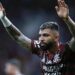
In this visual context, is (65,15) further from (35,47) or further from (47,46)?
(35,47)

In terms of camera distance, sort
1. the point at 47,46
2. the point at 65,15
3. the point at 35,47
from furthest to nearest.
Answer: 1. the point at 35,47
2. the point at 47,46
3. the point at 65,15

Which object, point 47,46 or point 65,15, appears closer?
point 65,15

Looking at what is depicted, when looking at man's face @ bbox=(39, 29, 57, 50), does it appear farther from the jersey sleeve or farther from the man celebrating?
the jersey sleeve

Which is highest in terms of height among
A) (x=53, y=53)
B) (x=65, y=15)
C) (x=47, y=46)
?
(x=65, y=15)

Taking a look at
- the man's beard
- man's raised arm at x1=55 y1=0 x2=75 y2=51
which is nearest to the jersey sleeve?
the man's beard

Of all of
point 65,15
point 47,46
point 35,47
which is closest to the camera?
point 65,15

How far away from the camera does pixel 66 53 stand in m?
3.84

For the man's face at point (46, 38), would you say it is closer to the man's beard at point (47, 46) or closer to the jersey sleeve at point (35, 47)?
the man's beard at point (47, 46)

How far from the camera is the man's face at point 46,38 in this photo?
152 inches

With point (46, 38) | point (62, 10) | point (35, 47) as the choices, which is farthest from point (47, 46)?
point (62, 10)

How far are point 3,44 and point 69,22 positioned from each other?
3870 millimetres

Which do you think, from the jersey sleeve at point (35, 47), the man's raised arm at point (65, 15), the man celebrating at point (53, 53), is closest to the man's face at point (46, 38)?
the man celebrating at point (53, 53)

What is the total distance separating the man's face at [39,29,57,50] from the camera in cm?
387

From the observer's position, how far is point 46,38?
389cm
